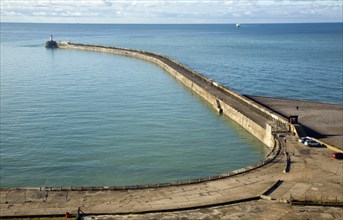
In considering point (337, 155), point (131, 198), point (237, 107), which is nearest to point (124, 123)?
point (237, 107)

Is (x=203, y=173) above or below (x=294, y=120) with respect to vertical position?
below

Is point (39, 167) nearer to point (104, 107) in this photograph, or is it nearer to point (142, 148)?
point (142, 148)

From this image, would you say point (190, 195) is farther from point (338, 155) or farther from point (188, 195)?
point (338, 155)

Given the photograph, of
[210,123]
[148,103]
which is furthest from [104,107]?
[210,123]

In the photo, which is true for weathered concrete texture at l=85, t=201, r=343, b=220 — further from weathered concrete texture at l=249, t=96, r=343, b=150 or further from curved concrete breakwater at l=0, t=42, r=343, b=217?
weathered concrete texture at l=249, t=96, r=343, b=150

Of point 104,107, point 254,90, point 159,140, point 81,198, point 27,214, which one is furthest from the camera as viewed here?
point 254,90

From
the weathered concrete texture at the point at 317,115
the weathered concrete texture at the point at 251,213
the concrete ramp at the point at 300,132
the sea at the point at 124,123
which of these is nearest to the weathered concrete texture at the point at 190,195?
the weathered concrete texture at the point at 251,213

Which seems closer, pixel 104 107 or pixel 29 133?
pixel 29 133

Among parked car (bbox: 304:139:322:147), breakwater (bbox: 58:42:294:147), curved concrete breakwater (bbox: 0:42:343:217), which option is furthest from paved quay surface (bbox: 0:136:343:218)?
breakwater (bbox: 58:42:294:147)

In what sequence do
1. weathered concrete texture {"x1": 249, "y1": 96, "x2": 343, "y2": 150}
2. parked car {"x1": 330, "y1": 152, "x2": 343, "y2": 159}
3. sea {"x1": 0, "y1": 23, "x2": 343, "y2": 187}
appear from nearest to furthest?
1. parked car {"x1": 330, "y1": 152, "x2": 343, "y2": 159}
2. sea {"x1": 0, "y1": 23, "x2": 343, "y2": 187}
3. weathered concrete texture {"x1": 249, "y1": 96, "x2": 343, "y2": 150}
